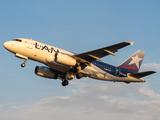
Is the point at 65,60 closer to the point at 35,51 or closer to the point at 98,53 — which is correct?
the point at 35,51

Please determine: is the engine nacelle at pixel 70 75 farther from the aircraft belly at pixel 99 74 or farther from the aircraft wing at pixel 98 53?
the aircraft wing at pixel 98 53

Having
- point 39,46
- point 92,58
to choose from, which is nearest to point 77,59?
point 92,58

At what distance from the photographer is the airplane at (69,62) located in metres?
31.0

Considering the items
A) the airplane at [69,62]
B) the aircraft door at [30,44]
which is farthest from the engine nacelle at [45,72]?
the aircraft door at [30,44]

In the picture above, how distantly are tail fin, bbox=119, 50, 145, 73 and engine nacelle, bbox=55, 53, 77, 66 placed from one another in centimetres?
987

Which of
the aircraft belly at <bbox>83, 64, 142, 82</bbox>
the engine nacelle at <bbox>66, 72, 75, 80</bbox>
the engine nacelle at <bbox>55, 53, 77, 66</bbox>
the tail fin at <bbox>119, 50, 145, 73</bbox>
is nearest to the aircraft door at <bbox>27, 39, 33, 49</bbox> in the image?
the engine nacelle at <bbox>55, 53, 77, 66</bbox>

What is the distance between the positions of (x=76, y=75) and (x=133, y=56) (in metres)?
11.4

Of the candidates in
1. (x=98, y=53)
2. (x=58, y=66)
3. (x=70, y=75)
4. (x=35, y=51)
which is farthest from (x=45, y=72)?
(x=98, y=53)

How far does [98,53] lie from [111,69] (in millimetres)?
5745

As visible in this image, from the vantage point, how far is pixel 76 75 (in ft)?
112

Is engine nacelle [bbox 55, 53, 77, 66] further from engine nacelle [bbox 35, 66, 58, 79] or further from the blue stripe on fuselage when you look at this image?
engine nacelle [bbox 35, 66, 58, 79]

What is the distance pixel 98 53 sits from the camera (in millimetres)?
30859

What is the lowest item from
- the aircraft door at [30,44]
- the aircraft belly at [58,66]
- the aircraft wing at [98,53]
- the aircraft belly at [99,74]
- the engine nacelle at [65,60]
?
the aircraft belly at [99,74]

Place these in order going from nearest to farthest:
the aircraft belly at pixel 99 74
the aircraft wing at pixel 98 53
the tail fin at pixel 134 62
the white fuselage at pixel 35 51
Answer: the aircraft wing at pixel 98 53 → the white fuselage at pixel 35 51 → the aircraft belly at pixel 99 74 → the tail fin at pixel 134 62
